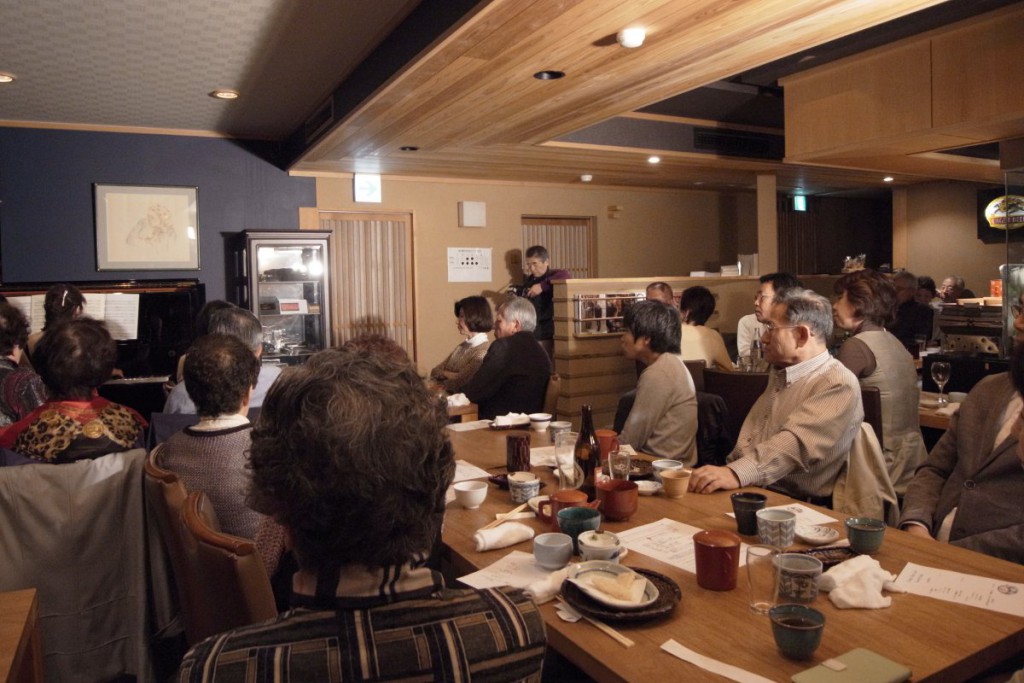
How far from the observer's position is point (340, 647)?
2.93 feet

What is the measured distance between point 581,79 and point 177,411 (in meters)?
2.40

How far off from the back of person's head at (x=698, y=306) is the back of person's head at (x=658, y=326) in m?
2.06

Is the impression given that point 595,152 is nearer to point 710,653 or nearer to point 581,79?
point 581,79

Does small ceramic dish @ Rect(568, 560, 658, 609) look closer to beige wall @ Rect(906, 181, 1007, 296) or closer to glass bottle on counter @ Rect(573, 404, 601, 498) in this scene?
glass bottle on counter @ Rect(573, 404, 601, 498)

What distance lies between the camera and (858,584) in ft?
4.66

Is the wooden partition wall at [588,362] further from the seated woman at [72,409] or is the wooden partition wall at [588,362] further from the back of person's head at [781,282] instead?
the seated woman at [72,409]

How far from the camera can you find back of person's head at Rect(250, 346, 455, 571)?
0.96 metres

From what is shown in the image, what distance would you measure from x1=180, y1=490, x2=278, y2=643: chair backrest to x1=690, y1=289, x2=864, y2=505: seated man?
1237 mm

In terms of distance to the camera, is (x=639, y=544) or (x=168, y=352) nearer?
(x=639, y=544)

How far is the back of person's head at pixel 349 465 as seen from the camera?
0.96m

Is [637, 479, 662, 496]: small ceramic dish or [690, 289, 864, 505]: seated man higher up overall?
[690, 289, 864, 505]: seated man

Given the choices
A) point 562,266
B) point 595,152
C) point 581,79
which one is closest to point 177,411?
point 581,79

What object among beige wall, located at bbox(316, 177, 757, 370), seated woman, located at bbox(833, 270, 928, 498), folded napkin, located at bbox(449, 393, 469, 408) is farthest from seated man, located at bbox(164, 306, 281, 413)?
beige wall, located at bbox(316, 177, 757, 370)

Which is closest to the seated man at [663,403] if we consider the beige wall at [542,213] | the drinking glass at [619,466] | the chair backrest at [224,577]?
the drinking glass at [619,466]
